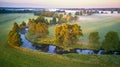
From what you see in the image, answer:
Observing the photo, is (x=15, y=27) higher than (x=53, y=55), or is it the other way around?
(x=15, y=27)

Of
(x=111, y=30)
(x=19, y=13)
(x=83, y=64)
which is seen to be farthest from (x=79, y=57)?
(x=19, y=13)

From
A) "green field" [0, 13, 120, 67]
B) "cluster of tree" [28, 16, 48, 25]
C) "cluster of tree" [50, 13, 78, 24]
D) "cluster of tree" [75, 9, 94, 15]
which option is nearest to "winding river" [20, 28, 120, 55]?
"green field" [0, 13, 120, 67]

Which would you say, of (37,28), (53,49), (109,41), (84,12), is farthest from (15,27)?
(109,41)

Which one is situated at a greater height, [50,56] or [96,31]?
[96,31]

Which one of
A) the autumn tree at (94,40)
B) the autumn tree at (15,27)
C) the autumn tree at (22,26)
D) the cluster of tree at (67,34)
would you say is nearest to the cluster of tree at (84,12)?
the cluster of tree at (67,34)

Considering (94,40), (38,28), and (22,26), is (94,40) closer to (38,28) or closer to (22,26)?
(38,28)

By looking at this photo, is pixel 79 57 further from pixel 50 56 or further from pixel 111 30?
pixel 111 30

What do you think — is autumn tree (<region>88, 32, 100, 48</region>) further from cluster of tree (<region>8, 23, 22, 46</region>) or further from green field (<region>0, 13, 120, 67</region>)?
cluster of tree (<region>8, 23, 22, 46</region>)

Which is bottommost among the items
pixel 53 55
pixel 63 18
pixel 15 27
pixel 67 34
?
pixel 53 55
